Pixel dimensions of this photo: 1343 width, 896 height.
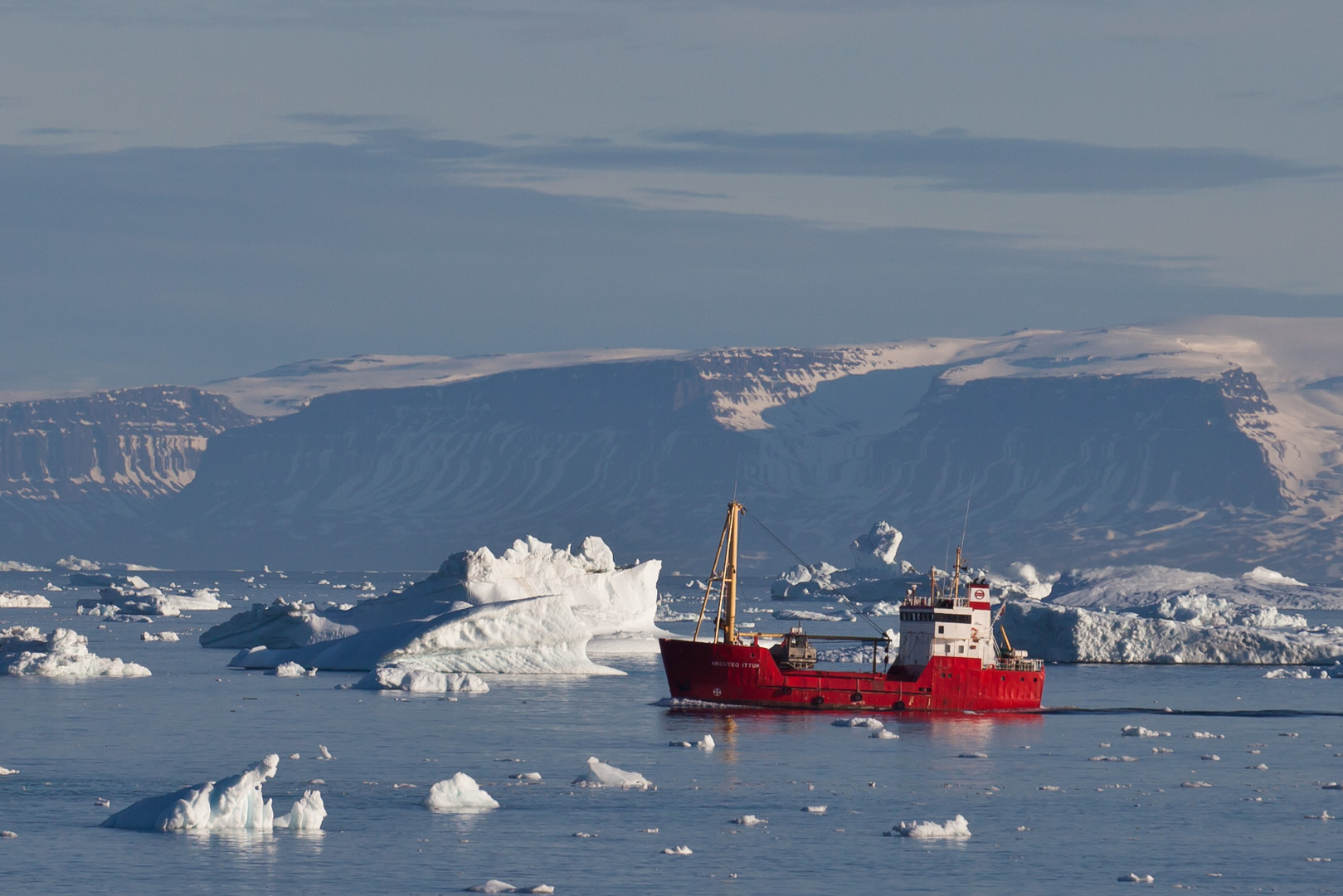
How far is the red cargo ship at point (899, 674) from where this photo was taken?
50156mm

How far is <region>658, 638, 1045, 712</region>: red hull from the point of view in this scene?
50125 mm

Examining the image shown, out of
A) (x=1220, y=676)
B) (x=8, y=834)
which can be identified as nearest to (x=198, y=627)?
(x=1220, y=676)

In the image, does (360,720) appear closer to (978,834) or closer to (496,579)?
(978,834)

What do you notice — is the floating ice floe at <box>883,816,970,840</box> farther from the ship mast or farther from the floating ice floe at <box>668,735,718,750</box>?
the ship mast

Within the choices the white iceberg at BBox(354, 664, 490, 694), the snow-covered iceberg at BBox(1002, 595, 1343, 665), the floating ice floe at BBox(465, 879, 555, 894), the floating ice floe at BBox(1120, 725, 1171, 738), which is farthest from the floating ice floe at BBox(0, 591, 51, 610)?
the floating ice floe at BBox(465, 879, 555, 894)

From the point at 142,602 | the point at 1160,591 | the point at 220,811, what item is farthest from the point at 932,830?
the point at 1160,591

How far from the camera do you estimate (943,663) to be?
50.6 meters

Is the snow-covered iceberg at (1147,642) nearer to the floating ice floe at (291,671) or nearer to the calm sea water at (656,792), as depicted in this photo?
the calm sea water at (656,792)

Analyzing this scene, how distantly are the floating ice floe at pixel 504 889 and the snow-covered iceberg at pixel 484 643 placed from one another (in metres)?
30.4

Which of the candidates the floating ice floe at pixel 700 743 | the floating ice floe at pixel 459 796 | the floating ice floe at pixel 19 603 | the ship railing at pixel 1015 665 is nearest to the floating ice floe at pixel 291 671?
the floating ice floe at pixel 700 743

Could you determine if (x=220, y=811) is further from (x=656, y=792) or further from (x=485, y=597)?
(x=485, y=597)

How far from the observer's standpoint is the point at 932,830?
29.3m

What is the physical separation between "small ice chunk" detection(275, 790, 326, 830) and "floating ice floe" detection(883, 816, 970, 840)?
8234 millimetres

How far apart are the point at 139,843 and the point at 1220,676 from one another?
154 feet
